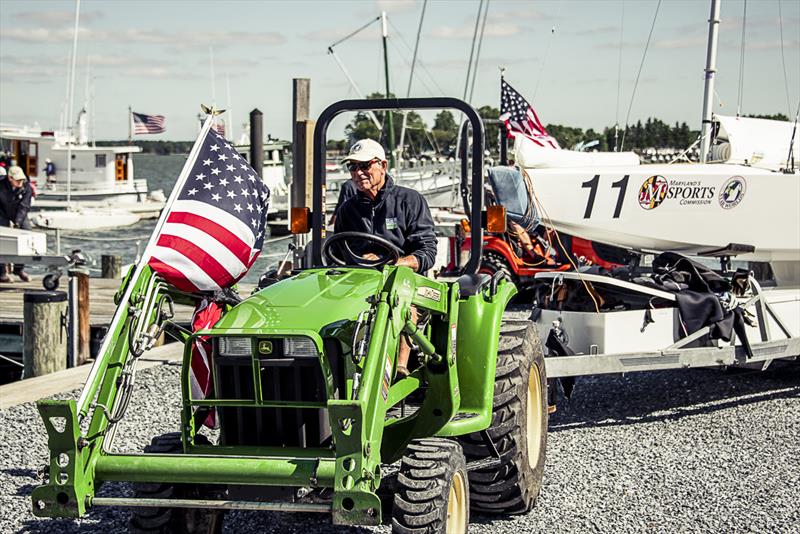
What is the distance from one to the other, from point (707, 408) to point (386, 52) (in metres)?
21.7

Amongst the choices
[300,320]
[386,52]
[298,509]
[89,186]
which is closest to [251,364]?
[300,320]

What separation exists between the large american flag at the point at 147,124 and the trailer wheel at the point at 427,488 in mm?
36750

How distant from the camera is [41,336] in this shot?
11078 mm

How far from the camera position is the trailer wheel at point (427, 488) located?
14.7 feet

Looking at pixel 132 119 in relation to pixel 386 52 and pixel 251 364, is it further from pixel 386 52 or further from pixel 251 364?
pixel 251 364

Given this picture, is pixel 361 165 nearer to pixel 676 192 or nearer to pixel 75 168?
pixel 676 192

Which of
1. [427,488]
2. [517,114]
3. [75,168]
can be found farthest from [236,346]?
[75,168]

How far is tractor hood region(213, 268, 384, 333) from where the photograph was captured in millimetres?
4725

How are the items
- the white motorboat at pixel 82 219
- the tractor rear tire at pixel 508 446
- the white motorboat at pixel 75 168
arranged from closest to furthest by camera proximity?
the tractor rear tire at pixel 508 446
the white motorboat at pixel 82 219
the white motorboat at pixel 75 168

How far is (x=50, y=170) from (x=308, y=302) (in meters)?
43.5

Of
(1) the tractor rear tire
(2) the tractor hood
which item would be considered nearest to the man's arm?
(2) the tractor hood

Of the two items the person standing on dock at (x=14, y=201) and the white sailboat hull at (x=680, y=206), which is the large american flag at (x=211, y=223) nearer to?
the white sailboat hull at (x=680, y=206)

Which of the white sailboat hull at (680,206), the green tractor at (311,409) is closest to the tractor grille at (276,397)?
the green tractor at (311,409)

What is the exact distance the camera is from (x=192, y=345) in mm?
4789
